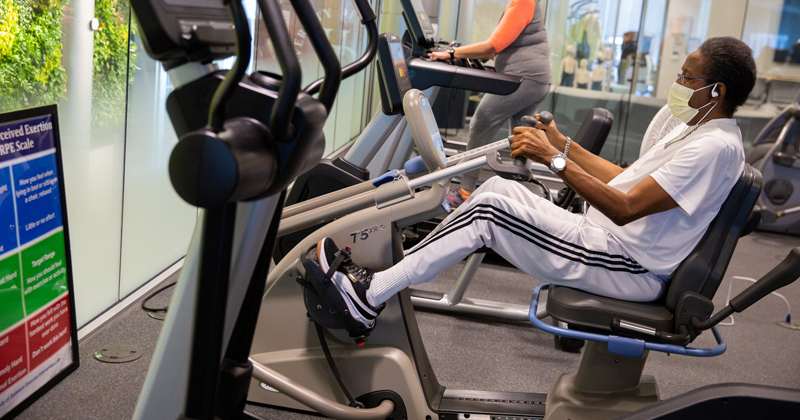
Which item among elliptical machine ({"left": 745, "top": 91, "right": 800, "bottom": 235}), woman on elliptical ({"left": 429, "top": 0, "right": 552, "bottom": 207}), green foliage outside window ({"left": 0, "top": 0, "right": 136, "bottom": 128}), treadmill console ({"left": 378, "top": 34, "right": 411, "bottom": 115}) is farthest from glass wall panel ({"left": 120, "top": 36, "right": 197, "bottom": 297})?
elliptical machine ({"left": 745, "top": 91, "right": 800, "bottom": 235})

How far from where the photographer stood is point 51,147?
1.90 metres

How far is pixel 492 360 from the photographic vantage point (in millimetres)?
2631

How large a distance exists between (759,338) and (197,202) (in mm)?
3132

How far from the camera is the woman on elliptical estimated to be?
3.90 meters

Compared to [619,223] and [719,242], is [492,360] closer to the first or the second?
[619,223]

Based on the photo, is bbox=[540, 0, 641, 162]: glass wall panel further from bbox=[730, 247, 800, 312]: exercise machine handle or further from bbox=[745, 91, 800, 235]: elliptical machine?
bbox=[730, 247, 800, 312]: exercise machine handle

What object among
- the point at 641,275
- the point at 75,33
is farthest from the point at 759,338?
the point at 75,33

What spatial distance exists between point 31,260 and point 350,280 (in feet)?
3.00

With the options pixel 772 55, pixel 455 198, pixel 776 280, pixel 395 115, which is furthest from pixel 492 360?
pixel 772 55

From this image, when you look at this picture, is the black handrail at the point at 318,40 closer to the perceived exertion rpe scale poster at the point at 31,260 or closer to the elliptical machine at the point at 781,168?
the perceived exertion rpe scale poster at the point at 31,260

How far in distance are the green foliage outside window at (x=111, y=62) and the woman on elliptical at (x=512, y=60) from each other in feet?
6.34

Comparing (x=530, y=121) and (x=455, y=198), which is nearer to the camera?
(x=530, y=121)

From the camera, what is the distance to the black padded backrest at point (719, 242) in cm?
183

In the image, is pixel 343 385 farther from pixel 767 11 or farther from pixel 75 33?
pixel 767 11
